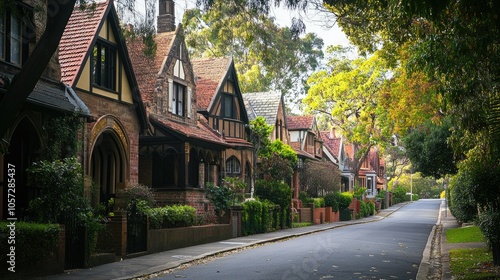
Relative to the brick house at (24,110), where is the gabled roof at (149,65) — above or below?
above

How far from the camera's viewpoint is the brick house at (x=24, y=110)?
54.5ft

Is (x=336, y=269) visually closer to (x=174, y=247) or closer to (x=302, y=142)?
(x=174, y=247)

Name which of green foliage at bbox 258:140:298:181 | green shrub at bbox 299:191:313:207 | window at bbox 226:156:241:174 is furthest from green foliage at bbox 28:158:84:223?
green shrub at bbox 299:191:313:207

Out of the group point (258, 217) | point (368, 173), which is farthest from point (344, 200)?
point (368, 173)

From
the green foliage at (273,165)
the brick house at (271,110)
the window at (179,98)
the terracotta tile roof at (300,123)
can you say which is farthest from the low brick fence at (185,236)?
the terracotta tile roof at (300,123)

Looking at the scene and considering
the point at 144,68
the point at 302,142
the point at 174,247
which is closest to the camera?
the point at 174,247

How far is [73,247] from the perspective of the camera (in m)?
15.5

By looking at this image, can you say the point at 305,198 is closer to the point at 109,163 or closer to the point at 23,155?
the point at 109,163

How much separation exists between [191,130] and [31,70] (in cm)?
1880

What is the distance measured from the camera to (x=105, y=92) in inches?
894

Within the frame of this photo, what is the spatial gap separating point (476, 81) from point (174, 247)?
11870 millimetres

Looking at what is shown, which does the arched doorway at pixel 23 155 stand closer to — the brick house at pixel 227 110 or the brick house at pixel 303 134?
the brick house at pixel 227 110

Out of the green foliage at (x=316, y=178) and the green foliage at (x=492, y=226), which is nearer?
the green foliage at (x=492, y=226)

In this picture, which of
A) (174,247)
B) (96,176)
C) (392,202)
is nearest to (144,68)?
(96,176)
